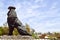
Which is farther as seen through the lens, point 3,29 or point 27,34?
point 3,29

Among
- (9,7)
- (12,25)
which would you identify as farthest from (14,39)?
(9,7)

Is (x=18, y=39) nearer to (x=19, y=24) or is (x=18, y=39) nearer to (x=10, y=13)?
(x=19, y=24)

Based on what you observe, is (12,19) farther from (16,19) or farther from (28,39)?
(28,39)

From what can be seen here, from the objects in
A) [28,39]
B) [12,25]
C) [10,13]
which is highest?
[10,13]

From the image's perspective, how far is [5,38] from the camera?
15508mm

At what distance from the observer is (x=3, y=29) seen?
118 feet

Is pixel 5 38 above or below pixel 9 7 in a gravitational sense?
below

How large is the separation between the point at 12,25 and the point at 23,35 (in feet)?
4.35

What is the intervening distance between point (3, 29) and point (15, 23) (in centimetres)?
2015

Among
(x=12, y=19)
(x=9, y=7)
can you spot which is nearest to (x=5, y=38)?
(x=12, y=19)

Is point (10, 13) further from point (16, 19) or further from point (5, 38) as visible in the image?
point (5, 38)

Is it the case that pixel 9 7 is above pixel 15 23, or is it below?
above

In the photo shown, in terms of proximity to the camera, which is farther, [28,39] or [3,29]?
[3,29]

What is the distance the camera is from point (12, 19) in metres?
16.1
